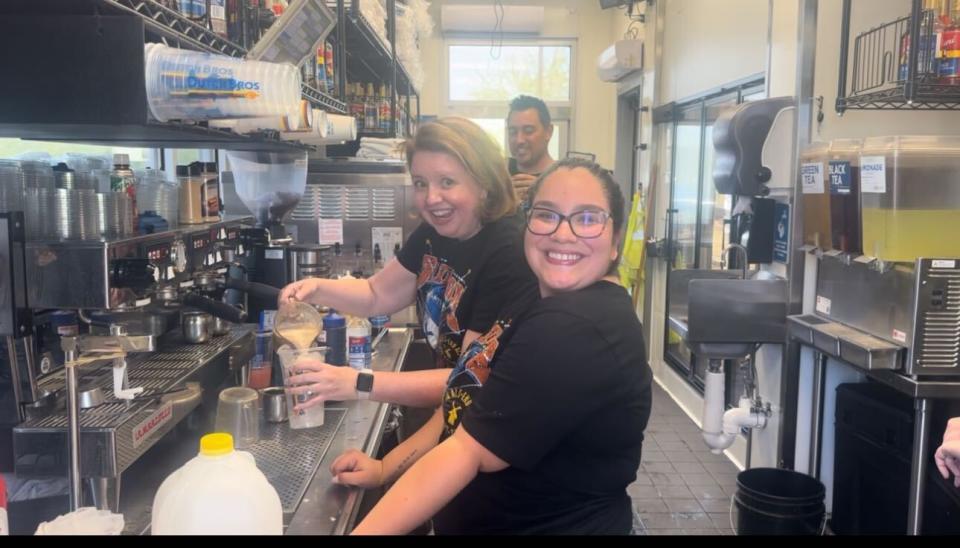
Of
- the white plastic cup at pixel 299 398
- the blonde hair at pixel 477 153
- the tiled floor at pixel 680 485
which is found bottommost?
the tiled floor at pixel 680 485

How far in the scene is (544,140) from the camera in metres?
4.41

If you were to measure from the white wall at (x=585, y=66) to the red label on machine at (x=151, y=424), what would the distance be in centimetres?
642

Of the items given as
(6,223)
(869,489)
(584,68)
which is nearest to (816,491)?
(869,489)

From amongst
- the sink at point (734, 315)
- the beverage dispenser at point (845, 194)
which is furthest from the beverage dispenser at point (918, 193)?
the sink at point (734, 315)

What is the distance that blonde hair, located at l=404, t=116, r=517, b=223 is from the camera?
75.8 inches

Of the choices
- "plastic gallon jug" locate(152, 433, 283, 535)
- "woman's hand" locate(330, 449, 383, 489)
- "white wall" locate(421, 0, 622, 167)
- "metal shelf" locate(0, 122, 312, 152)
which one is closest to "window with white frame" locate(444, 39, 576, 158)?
"white wall" locate(421, 0, 622, 167)

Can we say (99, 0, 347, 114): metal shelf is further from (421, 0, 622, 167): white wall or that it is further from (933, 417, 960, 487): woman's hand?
(421, 0, 622, 167): white wall

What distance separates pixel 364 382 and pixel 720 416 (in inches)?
92.1

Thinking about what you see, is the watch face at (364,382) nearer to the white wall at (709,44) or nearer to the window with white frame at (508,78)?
the white wall at (709,44)

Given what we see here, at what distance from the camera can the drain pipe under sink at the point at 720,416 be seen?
353 centimetres

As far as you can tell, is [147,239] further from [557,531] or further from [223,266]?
[557,531]

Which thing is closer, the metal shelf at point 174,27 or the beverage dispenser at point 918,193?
the metal shelf at point 174,27

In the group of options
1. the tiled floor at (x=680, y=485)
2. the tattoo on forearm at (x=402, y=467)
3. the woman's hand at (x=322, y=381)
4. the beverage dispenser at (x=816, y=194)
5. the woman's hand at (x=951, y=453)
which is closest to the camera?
the woman's hand at (x=322, y=381)

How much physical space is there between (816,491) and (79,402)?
275 cm
